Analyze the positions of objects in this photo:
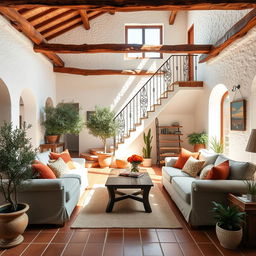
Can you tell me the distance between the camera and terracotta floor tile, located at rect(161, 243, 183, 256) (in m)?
2.71

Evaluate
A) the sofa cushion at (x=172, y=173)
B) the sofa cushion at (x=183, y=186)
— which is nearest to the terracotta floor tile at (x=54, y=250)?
the sofa cushion at (x=183, y=186)

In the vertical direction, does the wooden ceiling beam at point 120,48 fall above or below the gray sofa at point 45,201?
above

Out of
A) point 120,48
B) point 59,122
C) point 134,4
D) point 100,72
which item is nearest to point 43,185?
point 134,4

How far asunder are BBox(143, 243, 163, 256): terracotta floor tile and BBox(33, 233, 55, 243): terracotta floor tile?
4.05ft

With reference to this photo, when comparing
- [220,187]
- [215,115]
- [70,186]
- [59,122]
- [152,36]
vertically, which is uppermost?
[152,36]

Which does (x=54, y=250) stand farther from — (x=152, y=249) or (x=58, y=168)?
(x=58, y=168)

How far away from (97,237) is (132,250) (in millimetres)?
554

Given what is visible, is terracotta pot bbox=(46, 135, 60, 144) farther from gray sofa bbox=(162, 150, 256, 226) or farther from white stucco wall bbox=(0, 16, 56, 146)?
gray sofa bbox=(162, 150, 256, 226)

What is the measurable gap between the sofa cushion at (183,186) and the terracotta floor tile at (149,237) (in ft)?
2.31

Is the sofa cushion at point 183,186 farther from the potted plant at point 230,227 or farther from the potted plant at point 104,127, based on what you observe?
the potted plant at point 104,127

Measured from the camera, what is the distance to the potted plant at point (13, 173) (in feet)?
9.34

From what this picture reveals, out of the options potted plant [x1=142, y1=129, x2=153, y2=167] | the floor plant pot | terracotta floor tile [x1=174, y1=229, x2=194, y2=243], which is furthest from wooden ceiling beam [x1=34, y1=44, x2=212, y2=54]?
the floor plant pot

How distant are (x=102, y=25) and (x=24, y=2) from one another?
19.3 feet

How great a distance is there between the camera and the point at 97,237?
10.1ft
